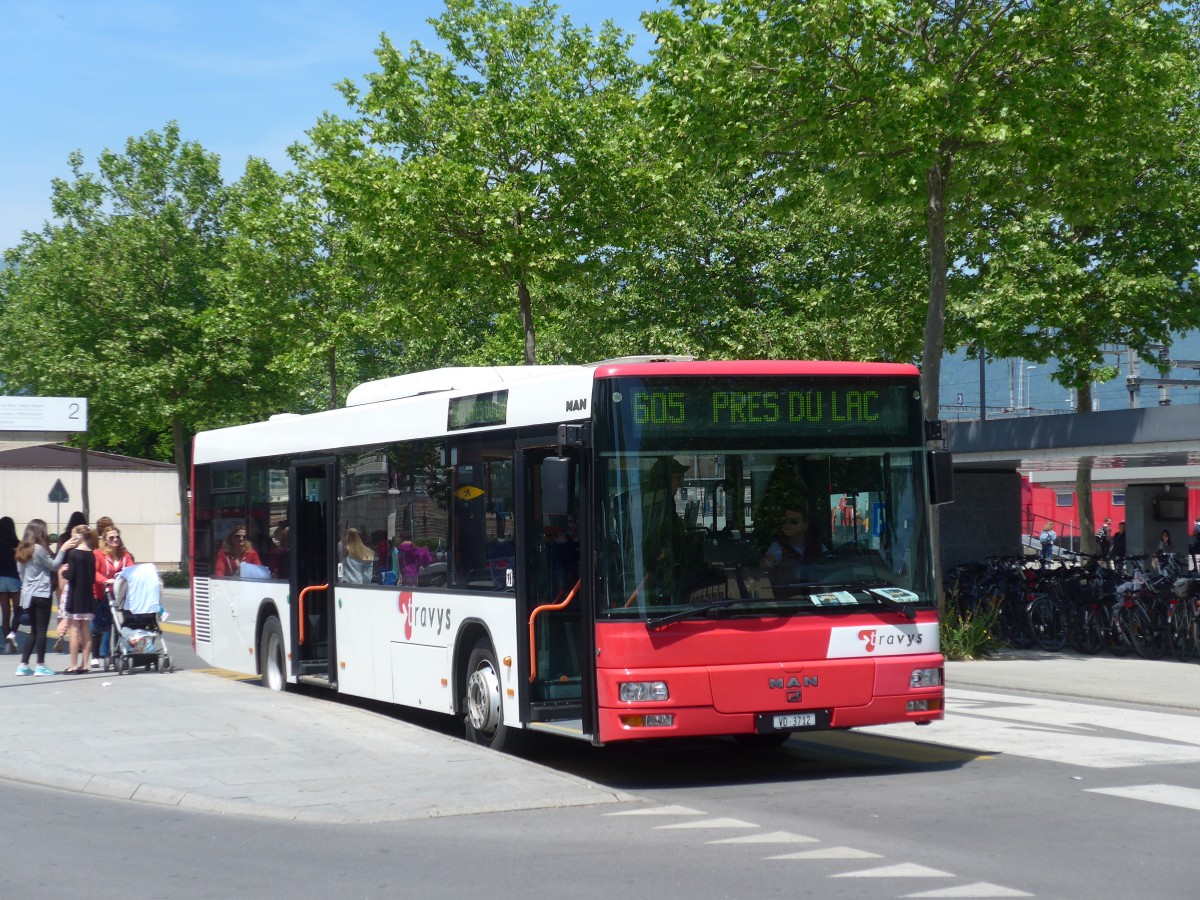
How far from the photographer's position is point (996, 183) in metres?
20.4

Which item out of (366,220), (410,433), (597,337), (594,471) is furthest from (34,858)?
(597,337)

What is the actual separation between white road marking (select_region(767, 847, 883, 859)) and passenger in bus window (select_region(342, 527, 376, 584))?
264 inches

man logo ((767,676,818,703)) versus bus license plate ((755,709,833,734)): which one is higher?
man logo ((767,676,818,703))

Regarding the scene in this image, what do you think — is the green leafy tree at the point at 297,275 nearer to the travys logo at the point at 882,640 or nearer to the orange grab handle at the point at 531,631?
the orange grab handle at the point at 531,631

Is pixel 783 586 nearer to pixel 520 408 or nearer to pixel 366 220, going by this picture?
pixel 520 408

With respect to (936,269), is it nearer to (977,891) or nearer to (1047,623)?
(1047,623)

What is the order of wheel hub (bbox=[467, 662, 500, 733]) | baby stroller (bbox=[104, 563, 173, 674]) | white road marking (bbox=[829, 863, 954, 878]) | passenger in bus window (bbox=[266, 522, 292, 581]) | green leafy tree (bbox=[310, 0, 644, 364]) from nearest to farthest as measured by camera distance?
white road marking (bbox=[829, 863, 954, 878]), wheel hub (bbox=[467, 662, 500, 733]), passenger in bus window (bbox=[266, 522, 292, 581]), baby stroller (bbox=[104, 563, 173, 674]), green leafy tree (bbox=[310, 0, 644, 364])

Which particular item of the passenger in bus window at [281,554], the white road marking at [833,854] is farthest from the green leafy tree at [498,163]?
the white road marking at [833,854]

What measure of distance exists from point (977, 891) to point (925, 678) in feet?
12.4

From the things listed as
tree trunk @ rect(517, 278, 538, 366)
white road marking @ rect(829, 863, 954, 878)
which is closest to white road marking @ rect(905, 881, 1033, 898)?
white road marking @ rect(829, 863, 954, 878)

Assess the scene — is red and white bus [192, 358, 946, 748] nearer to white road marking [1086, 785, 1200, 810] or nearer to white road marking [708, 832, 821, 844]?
white road marking [1086, 785, 1200, 810]

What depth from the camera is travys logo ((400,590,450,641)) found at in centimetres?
1223

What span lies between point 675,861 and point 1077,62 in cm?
1428

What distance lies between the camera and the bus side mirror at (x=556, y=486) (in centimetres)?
967
